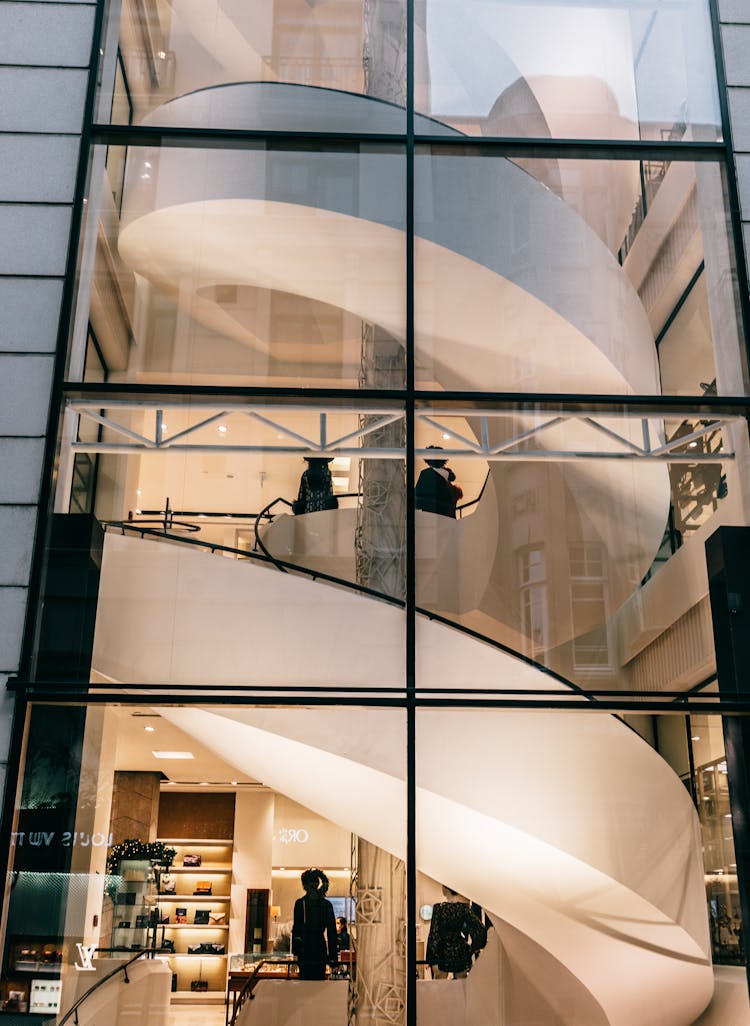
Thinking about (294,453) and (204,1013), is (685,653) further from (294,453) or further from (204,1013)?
(204,1013)

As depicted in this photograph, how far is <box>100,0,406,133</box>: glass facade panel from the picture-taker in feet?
22.5

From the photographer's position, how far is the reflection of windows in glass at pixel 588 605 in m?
5.76

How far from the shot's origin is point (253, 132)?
6797 millimetres

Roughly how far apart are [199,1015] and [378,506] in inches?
110

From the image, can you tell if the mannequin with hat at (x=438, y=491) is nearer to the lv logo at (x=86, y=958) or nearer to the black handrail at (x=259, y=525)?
the black handrail at (x=259, y=525)

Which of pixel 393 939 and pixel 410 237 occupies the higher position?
pixel 410 237

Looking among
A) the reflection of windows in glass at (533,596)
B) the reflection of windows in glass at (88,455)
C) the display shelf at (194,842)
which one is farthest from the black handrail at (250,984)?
the reflection of windows in glass at (88,455)

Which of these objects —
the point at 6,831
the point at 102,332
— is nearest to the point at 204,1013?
the point at 6,831

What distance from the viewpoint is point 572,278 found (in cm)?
655

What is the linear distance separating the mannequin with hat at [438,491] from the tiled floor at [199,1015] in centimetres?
282

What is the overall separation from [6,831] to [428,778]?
87.0 inches

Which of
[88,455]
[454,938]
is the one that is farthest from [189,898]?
[88,455]

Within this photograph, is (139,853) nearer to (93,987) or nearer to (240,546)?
(93,987)

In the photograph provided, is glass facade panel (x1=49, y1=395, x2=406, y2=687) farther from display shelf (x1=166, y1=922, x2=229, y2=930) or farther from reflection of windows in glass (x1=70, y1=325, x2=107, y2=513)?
display shelf (x1=166, y1=922, x2=229, y2=930)
